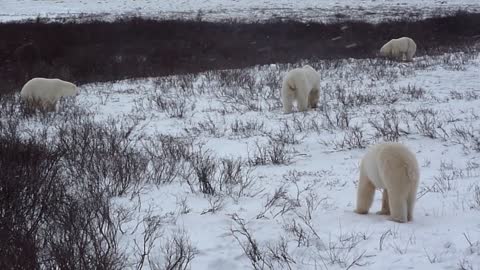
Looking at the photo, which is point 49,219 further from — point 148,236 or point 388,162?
point 388,162

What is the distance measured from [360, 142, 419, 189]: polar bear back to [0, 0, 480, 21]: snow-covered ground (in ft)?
95.7

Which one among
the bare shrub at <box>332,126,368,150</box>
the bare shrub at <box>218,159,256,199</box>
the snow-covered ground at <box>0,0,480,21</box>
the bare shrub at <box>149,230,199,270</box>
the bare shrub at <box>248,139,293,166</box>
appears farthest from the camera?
the snow-covered ground at <box>0,0,480,21</box>

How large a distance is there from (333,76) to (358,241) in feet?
36.7

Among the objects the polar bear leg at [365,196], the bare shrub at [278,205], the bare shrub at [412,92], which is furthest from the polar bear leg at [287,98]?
the polar bear leg at [365,196]

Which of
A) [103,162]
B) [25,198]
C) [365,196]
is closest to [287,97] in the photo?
[103,162]

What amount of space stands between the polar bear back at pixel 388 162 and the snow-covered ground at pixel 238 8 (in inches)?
1148

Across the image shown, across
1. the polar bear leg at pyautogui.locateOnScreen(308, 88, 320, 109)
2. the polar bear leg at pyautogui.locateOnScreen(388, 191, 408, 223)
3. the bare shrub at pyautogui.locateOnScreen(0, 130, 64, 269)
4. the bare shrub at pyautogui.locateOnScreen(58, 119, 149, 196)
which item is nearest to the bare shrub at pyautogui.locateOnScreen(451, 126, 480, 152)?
the polar bear leg at pyautogui.locateOnScreen(388, 191, 408, 223)

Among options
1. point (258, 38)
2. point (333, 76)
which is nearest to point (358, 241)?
point (333, 76)

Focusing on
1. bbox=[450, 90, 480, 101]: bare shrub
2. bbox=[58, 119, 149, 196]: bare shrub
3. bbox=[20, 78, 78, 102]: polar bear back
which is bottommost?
bbox=[58, 119, 149, 196]: bare shrub

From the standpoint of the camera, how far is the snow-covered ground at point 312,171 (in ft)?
11.4

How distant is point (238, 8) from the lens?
133 feet

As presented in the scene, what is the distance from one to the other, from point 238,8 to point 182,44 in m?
18.7

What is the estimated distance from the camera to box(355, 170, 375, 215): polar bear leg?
4.38 m

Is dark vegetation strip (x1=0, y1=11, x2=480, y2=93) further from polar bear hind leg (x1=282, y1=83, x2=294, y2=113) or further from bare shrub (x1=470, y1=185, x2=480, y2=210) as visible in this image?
bare shrub (x1=470, y1=185, x2=480, y2=210)
